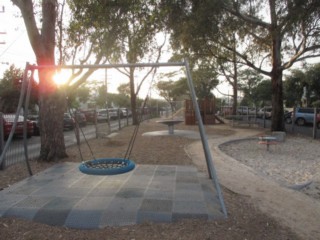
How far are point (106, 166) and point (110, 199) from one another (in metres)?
0.99

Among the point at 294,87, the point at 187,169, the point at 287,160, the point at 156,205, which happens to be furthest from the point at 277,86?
the point at 294,87

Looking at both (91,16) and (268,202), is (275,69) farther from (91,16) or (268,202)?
(268,202)

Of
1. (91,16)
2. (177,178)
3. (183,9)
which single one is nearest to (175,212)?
(177,178)

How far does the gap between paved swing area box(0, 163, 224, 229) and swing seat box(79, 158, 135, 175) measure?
329 mm

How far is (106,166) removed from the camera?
581 centimetres

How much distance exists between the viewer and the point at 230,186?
5973 millimetres

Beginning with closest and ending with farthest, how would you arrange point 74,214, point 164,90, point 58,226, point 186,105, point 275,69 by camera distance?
point 58,226, point 74,214, point 275,69, point 186,105, point 164,90

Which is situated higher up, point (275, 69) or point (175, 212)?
point (275, 69)

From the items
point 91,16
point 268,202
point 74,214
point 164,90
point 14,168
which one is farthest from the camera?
point 164,90

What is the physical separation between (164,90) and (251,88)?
55.1 ft

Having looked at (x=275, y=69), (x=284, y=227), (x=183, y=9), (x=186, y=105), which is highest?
(x=183, y=9)

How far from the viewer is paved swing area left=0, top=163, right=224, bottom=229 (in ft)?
14.0

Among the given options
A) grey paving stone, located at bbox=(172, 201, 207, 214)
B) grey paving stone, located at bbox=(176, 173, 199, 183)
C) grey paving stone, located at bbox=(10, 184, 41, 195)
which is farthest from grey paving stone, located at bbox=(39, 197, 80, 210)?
grey paving stone, located at bbox=(176, 173, 199, 183)

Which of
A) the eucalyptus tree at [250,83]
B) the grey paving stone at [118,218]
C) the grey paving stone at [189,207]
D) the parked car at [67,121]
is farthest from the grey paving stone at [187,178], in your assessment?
the eucalyptus tree at [250,83]
